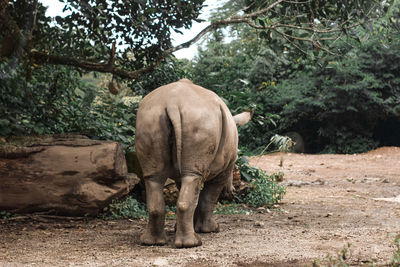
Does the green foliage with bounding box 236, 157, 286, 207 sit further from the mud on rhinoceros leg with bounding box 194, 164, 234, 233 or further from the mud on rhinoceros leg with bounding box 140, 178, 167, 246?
the mud on rhinoceros leg with bounding box 140, 178, 167, 246

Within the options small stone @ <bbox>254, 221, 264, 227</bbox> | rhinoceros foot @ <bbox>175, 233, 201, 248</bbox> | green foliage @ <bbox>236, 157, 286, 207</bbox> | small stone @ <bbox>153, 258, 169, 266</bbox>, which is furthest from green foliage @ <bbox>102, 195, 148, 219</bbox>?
small stone @ <bbox>153, 258, 169, 266</bbox>

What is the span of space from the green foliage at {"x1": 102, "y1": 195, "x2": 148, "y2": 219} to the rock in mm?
337

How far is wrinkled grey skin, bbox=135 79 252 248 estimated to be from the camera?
4.14 meters

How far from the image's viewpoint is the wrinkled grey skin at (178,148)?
4145 millimetres

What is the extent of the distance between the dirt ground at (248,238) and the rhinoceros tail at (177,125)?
83cm

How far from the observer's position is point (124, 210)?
606 centimetres

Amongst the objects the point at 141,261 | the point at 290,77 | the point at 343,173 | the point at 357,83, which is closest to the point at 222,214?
the point at 141,261

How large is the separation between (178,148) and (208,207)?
1173 millimetres

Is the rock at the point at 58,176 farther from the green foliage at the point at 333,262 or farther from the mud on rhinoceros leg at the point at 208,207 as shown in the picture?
the green foliage at the point at 333,262

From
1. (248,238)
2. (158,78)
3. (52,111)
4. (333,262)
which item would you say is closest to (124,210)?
(52,111)

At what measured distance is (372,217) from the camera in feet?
19.5

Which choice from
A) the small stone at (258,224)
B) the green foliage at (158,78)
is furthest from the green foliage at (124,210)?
the green foliage at (158,78)

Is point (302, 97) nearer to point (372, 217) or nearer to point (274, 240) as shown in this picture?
point (372, 217)

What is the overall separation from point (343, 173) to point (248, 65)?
8893mm
